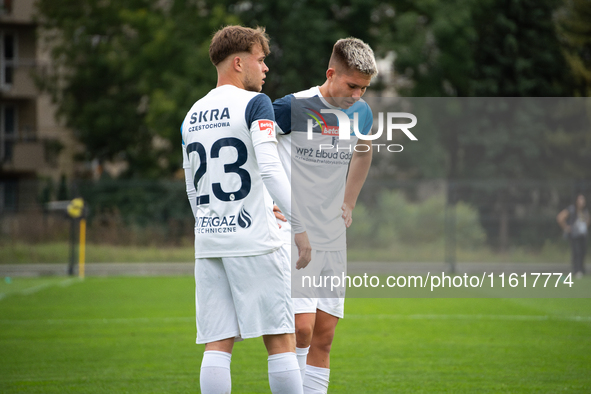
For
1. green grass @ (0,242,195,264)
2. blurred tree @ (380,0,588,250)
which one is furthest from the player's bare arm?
blurred tree @ (380,0,588,250)

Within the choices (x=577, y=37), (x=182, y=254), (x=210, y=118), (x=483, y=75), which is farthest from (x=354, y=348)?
(x=577, y=37)

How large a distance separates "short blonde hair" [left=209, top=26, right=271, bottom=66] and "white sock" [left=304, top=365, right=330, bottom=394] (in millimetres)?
1963

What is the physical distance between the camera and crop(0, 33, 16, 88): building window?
30812mm

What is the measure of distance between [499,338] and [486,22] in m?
25.1

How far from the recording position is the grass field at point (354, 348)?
Answer: 5.71 meters

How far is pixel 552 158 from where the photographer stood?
1086 inches

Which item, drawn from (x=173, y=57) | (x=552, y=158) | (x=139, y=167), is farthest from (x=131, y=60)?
(x=552, y=158)

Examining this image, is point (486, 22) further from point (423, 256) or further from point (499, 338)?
point (499, 338)

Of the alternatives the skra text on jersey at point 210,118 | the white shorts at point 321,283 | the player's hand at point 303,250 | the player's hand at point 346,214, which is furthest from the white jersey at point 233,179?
the player's hand at point 346,214

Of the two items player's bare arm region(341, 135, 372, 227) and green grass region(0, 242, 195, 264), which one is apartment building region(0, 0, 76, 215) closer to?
green grass region(0, 242, 195, 264)

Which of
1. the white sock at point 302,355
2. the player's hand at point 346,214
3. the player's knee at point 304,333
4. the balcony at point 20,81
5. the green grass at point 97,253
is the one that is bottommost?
the green grass at point 97,253

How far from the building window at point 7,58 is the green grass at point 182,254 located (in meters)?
12.8

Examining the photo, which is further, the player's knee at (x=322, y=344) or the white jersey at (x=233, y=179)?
the player's knee at (x=322, y=344)

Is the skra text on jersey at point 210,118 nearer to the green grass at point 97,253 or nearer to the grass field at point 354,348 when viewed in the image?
the grass field at point 354,348
